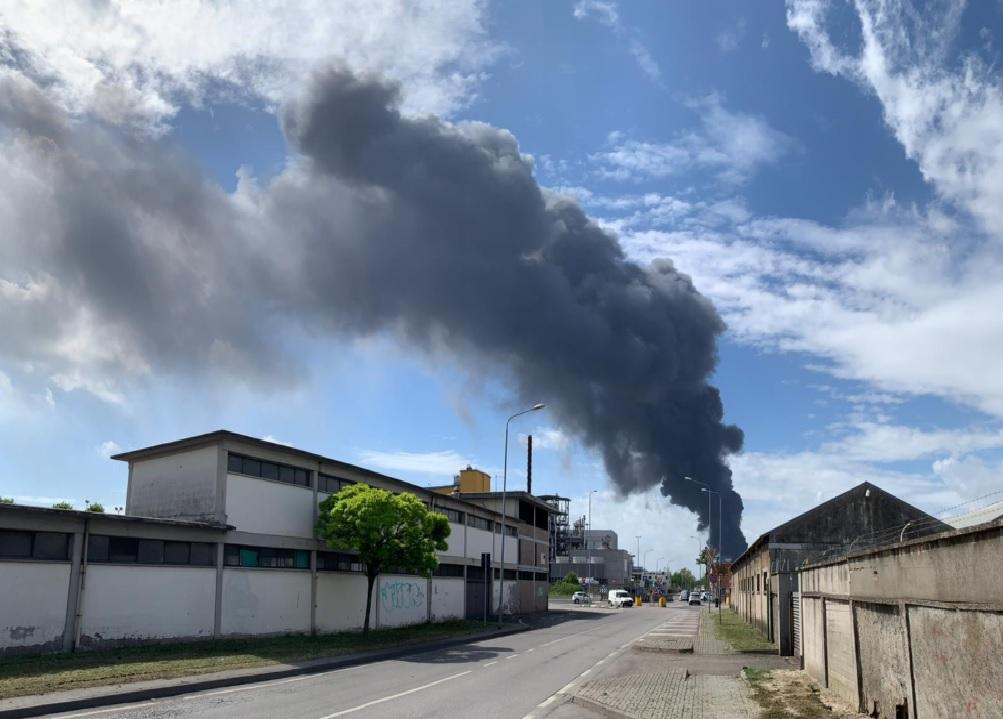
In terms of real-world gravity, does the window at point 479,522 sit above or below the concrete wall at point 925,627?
above

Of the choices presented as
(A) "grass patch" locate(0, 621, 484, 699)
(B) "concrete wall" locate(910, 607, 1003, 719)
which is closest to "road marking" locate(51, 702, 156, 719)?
(A) "grass patch" locate(0, 621, 484, 699)

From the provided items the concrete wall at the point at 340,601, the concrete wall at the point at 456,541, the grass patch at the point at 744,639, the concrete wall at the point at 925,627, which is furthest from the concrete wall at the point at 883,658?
the concrete wall at the point at 456,541

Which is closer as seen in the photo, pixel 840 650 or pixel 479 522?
pixel 840 650

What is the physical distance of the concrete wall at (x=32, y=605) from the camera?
21219 mm

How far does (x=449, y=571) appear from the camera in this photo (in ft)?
155

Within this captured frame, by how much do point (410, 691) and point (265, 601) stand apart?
14601 millimetres

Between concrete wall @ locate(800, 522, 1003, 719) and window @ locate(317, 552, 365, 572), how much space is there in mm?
23018

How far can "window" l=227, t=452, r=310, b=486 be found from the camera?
2994cm

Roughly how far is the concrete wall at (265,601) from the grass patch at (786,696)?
1737 cm

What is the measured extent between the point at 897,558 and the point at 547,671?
13109 millimetres

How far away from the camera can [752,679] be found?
2050 centimetres

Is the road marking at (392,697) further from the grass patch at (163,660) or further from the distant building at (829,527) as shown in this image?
the distant building at (829,527)

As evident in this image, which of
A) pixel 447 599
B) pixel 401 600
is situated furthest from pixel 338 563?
pixel 447 599

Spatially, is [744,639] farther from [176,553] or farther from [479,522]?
[176,553]
